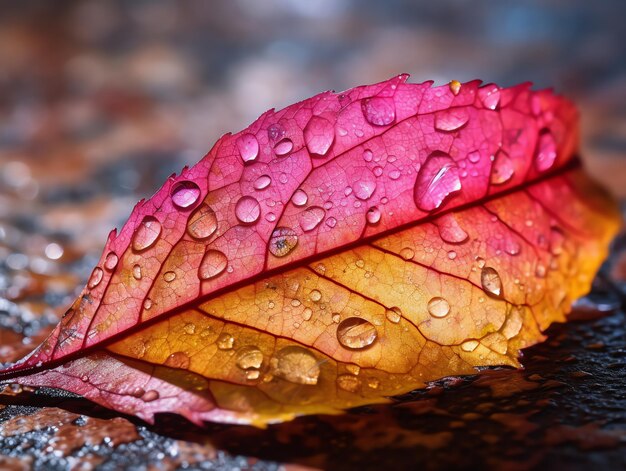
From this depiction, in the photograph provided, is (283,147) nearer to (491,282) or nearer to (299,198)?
(299,198)

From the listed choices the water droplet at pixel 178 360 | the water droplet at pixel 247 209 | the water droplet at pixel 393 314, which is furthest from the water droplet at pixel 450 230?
the water droplet at pixel 178 360

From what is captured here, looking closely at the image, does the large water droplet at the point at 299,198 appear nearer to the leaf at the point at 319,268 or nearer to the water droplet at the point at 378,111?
the leaf at the point at 319,268

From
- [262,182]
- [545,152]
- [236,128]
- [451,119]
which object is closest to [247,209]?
[262,182]

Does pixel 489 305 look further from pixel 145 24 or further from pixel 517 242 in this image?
pixel 145 24

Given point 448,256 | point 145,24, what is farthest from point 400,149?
point 145,24

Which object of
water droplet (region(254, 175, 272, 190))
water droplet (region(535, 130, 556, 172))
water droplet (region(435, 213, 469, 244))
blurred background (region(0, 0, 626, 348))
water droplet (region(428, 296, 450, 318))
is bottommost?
water droplet (region(428, 296, 450, 318))

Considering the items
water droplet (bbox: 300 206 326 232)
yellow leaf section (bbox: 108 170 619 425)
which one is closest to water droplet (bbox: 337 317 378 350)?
yellow leaf section (bbox: 108 170 619 425)

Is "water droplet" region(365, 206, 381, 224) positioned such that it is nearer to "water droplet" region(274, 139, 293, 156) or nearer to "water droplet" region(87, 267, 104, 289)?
"water droplet" region(274, 139, 293, 156)
